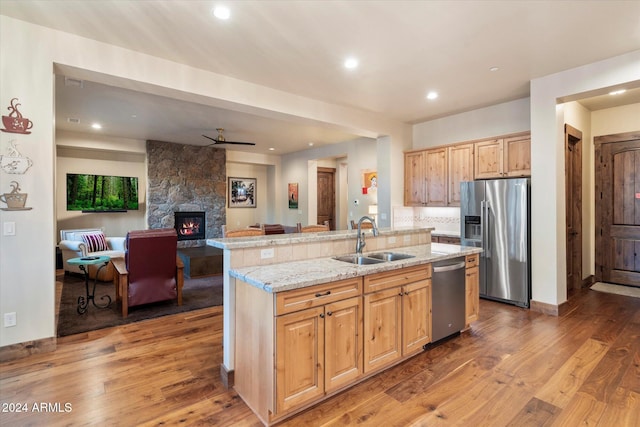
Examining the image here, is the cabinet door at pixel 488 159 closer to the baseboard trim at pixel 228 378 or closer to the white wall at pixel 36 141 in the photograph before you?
the baseboard trim at pixel 228 378

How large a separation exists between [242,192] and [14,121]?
7.57 m

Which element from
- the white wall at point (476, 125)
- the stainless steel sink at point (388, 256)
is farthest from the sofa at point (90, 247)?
the white wall at point (476, 125)

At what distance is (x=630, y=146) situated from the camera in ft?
16.6

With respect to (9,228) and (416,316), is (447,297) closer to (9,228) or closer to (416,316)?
(416,316)

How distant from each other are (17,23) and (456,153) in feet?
18.2

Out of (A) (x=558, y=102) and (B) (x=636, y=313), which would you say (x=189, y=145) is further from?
(B) (x=636, y=313)

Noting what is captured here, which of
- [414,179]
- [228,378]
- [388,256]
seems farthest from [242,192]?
[228,378]

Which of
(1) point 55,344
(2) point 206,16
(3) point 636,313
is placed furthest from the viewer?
(3) point 636,313

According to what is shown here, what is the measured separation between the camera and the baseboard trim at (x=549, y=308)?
13.0 feet

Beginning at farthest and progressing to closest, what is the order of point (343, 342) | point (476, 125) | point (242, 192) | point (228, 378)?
point (242, 192) < point (476, 125) < point (228, 378) < point (343, 342)

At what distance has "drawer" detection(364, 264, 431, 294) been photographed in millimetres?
2396

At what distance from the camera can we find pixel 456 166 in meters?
5.29

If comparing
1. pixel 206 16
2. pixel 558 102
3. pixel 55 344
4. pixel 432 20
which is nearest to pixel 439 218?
pixel 558 102

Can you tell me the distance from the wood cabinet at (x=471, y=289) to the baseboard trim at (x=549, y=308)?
129 cm
